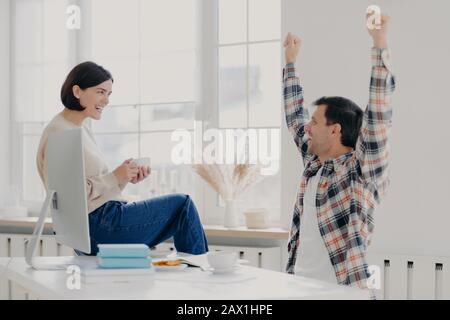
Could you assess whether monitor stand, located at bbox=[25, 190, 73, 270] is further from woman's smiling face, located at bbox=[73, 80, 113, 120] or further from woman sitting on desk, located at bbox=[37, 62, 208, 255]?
woman's smiling face, located at bbox=[73, 80, 113, 120]

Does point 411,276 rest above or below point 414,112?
below

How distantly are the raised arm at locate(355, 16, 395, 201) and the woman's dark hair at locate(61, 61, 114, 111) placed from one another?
1109mm

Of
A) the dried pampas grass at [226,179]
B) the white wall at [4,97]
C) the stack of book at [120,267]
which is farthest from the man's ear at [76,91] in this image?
the white wall at [4,97]

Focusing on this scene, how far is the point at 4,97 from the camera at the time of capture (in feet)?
15.9

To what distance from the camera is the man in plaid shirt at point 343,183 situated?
2346 millimetres

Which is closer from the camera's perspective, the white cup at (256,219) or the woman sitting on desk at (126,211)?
the woman sitting on desk at (126,211)

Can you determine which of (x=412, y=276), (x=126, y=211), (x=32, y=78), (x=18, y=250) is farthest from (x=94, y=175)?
(x=32, y=78)

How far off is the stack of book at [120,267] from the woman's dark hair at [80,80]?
87cm

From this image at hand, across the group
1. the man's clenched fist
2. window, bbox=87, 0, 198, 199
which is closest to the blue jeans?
the man's clenched fist

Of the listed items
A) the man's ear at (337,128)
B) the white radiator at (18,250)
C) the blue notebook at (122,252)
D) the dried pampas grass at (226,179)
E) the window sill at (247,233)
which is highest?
the man's ear at (337,128)

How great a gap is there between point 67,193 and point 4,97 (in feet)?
9.20

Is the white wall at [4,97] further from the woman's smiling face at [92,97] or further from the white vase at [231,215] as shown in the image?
the woman's smiling face at [92,97]

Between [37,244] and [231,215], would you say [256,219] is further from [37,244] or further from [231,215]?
[37,244]

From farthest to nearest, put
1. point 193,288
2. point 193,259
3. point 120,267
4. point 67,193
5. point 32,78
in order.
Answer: point 32,78
point 193,259
point 67,193
point 120,267
point 193,288
